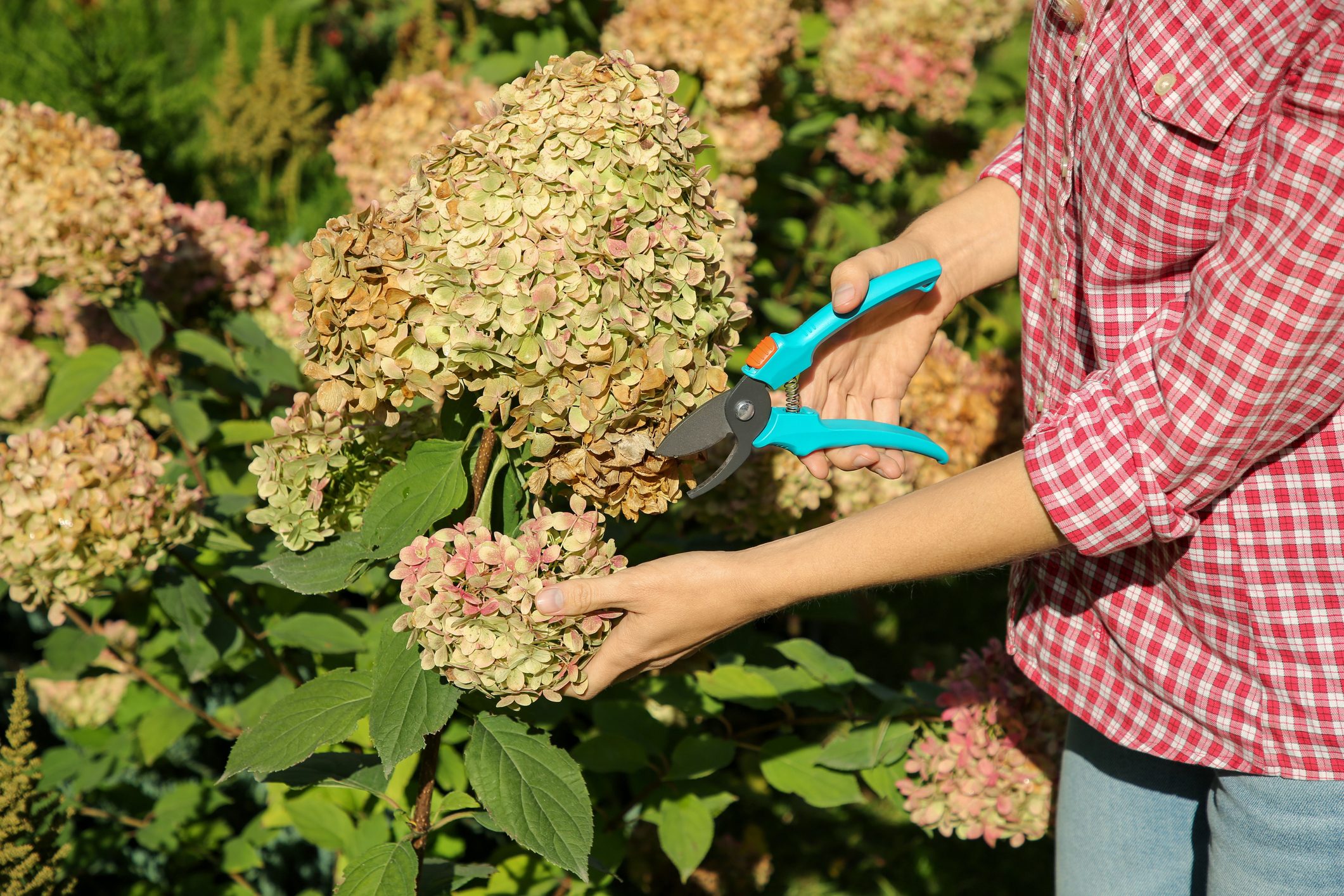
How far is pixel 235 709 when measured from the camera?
2191 millimetres

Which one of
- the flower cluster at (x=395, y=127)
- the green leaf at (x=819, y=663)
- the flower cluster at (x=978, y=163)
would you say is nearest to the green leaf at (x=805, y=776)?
the green leaf at (x=819, y=663)

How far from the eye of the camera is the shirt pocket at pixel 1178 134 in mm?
1047

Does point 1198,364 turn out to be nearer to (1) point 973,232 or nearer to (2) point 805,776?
(1) point 973,232

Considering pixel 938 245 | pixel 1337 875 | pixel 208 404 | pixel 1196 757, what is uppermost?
pixel 938 245

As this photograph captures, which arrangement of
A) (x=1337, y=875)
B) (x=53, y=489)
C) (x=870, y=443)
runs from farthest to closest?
(x=53, y=489) → (x=870, y=443) → (x=1337, y=875)

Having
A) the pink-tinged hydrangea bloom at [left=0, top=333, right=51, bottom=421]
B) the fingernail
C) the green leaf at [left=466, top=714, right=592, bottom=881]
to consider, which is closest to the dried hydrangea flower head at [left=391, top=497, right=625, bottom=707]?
the fingernail

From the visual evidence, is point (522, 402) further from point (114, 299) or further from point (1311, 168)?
point (114, 299)

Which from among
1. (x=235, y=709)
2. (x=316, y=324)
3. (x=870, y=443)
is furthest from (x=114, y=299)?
(x=870, y=443)

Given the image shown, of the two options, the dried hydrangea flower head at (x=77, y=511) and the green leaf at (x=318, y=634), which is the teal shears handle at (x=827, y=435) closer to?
the green leaf at (x=318, y=634)

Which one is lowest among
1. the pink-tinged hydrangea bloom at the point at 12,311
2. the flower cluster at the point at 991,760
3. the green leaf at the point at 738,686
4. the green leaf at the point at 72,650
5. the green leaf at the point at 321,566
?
the flower cluster at the point at 991,760

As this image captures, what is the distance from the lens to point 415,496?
49.1 inches

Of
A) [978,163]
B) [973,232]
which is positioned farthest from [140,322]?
[978,163]

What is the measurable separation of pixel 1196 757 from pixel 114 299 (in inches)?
84.5

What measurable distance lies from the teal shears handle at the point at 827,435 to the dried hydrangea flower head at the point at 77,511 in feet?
3.64
